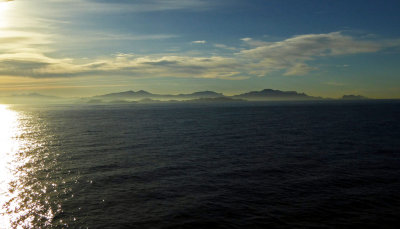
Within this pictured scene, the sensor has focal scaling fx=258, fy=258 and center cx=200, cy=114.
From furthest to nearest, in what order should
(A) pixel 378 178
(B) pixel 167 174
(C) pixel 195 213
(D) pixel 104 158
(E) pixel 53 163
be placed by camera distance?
(D) pixel 104 158 < (E) pixel 53 163 < (B) pixel 167 174 < (A) pixel 378 178 < (C) pixel 195 213

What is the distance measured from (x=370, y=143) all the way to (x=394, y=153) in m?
10.2

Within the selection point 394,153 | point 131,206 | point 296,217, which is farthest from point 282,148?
point 131,206

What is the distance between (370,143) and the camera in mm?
57188

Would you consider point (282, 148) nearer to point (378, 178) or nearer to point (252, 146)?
point (252, 146)

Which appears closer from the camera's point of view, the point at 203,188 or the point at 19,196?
the point at 19,196

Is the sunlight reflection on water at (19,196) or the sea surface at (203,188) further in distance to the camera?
the sunlight reflection on water at (19,196)

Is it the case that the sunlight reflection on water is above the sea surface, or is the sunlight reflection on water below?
below

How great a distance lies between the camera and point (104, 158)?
45.5 metres

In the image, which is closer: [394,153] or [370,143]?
[394,153]

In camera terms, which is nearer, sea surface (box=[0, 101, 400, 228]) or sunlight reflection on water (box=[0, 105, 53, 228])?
sea surface (box=[0, 101, 400, 228])

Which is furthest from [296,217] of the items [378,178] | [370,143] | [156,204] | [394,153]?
[370,143]

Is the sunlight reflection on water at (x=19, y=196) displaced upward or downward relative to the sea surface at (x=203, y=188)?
downward

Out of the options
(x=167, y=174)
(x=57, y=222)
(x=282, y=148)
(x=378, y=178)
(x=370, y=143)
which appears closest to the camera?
(x=57, y=222)

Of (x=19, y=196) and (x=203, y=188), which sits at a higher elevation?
(x=203, y=188)
